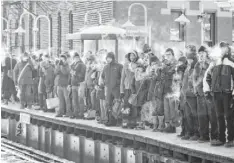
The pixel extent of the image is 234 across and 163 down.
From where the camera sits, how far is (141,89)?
12023mm

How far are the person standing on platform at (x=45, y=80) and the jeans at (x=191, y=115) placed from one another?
5971mm

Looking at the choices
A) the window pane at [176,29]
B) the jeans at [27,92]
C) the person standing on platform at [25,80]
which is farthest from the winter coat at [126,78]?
the window pane at [176,29]

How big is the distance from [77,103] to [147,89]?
272 cm

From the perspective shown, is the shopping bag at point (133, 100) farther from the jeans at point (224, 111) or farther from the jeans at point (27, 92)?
the jeans at point (27, 92)

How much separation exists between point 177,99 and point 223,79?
1749 millimetres

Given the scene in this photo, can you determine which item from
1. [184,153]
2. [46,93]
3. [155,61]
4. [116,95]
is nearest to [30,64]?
[46,93]

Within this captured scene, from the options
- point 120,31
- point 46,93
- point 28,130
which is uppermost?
point 120,31

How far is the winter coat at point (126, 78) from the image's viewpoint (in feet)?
39.9

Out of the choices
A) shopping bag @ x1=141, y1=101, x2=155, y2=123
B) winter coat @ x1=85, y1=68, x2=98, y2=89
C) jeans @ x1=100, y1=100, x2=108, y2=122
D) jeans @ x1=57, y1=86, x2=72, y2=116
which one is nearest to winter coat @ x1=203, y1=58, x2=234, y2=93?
shopping bag @ x1=141, y1=101, x2=155, y2=123

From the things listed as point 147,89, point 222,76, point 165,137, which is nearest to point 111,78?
point 147,89

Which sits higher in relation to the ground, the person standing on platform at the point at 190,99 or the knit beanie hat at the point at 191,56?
the knit beanie hat at the point at 191,56

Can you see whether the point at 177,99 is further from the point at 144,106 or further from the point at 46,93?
the point at 46,93

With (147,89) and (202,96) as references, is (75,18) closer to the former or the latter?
(147,89)

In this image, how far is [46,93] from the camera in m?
16.5
